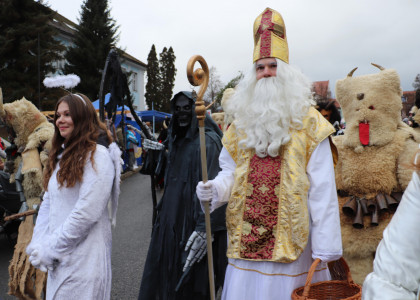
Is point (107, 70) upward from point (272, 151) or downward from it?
upward

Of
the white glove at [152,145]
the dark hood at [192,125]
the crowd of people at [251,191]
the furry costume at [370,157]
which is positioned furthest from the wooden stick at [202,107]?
the furry costume at [370,157]

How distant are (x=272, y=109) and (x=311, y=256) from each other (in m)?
0.99

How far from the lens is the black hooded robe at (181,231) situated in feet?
11.1

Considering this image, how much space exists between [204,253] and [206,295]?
42cm

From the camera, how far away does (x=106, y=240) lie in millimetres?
2631

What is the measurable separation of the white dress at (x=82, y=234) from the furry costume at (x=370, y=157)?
2348mm

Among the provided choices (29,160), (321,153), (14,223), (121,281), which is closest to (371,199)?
(321,153)

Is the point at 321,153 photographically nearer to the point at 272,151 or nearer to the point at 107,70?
the point at 272,151

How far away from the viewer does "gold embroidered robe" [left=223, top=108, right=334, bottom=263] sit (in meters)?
2.48

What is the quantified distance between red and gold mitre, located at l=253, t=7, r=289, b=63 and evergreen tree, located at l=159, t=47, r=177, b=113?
45322mm

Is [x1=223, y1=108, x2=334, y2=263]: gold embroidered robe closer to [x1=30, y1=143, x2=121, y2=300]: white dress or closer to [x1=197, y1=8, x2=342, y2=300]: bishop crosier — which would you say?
[x1=197, y1=8, x2=342, y2=300]: bishop crosier

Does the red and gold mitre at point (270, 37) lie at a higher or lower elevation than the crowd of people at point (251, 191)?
higher

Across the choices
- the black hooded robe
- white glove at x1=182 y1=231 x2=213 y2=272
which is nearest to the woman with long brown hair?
white glove at x1=182 y1=231 x2=213 y2=272

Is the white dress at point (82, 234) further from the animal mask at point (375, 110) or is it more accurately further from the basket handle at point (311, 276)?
the animal mask at point (375, 110)
